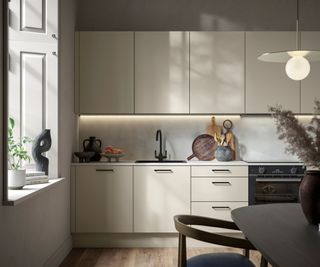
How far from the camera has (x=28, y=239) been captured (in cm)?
343

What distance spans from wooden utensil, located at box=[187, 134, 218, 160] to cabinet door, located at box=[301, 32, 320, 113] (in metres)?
1.06

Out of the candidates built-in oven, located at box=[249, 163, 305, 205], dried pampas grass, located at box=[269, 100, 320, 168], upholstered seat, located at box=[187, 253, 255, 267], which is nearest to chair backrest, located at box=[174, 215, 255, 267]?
upholstered seat, located at box=[187, 253, 255, 267]

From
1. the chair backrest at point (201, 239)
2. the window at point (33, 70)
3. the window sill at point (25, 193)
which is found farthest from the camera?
the window at point (33, 70)

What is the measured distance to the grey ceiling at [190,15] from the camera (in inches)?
220

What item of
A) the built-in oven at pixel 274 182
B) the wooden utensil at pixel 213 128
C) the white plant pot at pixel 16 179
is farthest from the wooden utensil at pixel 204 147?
the white plant pot at pixel 16 179

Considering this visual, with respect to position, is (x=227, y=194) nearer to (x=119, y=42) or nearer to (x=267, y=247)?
(x=119, y=42)

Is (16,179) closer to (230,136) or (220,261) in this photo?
(220,261)

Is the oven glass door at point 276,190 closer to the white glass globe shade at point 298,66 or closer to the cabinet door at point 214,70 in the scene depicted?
the cabinet door at point 214,70

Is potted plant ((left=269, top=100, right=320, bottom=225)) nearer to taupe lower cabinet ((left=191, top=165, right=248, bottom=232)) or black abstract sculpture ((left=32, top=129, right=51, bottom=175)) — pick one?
black abstract sculpture ((left=32, top=129, right=51, bottom=175))

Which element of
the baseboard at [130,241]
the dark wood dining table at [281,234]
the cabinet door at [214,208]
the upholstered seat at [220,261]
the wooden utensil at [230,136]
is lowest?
the baseboard at [130,241]

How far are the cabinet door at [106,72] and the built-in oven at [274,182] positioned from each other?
151 centimetres

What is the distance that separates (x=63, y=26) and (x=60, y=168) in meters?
1.36

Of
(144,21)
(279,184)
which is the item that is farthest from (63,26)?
(279,184)

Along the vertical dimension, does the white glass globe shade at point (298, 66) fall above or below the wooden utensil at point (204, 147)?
above
